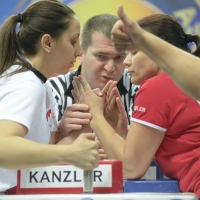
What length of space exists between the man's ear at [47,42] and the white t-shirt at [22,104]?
0.59ft

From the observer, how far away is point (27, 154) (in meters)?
1.22

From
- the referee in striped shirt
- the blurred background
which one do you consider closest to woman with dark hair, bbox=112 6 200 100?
the referee in striped shirt

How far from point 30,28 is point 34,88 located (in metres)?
0.36

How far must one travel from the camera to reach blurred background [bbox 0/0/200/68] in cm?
308

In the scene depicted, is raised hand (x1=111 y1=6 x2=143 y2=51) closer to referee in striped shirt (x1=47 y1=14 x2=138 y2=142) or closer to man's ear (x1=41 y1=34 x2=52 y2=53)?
man's ear (x1=41 y1=34 x2=52 y2=53)

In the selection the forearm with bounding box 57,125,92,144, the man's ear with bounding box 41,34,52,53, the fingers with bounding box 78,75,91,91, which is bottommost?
the forearm with bounding box 57,125,92,144

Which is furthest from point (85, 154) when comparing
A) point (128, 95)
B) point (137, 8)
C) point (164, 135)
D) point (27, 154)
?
point (137, 8)

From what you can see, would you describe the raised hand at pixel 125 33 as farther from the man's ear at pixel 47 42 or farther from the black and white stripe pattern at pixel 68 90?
the black and white stripe pattern at pixel 68 90

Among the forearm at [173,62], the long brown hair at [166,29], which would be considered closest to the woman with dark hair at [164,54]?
the forearm at [173,62]

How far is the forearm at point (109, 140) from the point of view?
1595 mm

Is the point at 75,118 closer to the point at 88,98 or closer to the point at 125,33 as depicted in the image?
the point at 88,98

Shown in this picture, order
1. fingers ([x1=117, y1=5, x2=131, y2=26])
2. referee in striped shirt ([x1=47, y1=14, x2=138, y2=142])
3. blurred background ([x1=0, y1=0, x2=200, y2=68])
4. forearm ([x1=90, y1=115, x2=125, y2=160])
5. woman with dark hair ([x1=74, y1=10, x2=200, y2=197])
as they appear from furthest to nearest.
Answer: blurred background ([x1=0, y1=0, x2=200, y2=68]) → referee in striped shirt ([x1=47, y1=14, x2=138, y2=142]) → forearm ([x1=90, y1=115, x2=125, y2=160]) → woman with dark hair ([x1=74, y1=10, x2=200, y2=197]) → fingers ([x1=117, y1=5, x2=131, y2=26])

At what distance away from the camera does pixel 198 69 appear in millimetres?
1132

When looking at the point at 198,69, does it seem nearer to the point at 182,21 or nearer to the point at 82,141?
the point at 82,141
